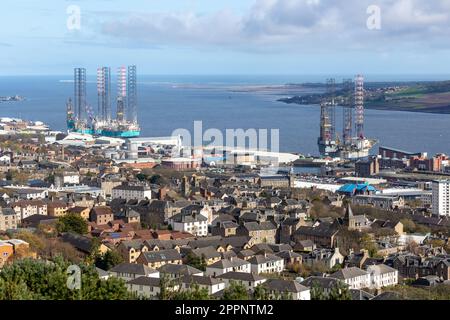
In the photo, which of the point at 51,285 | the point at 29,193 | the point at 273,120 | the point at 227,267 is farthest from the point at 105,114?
the point at 51,285

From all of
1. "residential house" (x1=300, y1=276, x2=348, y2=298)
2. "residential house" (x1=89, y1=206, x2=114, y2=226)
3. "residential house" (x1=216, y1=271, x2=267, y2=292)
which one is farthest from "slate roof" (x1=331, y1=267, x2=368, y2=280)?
"residential house" (x1=89, y1=206, x2=114, y2=226)

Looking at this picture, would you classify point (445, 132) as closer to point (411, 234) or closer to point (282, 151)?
point (282, 151)

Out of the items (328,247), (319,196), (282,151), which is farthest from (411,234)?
(282,151)

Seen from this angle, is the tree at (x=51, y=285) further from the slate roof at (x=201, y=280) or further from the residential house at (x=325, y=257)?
the residential house at (x=325, y=257)

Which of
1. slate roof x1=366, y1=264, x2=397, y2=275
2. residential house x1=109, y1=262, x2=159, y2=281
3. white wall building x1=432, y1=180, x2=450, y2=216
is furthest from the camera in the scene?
white wall building x1=432, y1=180, x2=450, y2=216

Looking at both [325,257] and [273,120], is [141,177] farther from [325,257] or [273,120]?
[273,120]

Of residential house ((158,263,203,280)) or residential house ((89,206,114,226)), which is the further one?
residential house ((89,206,114,226))

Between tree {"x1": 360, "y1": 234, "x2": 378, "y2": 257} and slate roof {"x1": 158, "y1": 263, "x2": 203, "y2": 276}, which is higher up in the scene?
slate roof {"x1": 158, "y1": 263, "x2": 203, "y2": 276}

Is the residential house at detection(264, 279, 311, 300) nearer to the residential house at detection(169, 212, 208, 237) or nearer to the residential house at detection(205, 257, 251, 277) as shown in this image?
the residential house at detection(205, 257, 251, 277)

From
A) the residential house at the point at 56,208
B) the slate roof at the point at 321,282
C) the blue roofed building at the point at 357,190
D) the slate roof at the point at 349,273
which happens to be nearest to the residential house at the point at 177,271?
the slate roof at the point at 321,282
